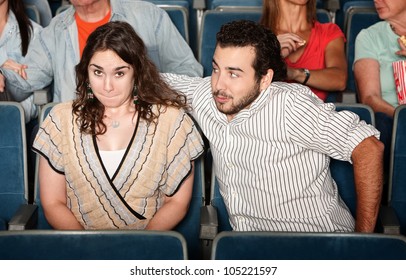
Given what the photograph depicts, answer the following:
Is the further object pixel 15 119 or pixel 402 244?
pixel 15 119

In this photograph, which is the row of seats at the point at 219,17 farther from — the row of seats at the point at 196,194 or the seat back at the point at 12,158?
the seat back at the point at 12,158

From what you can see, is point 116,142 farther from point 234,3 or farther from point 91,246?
point 234,3

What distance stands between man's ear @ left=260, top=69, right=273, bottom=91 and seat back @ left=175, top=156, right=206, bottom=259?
0.30 meters

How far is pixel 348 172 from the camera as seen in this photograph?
76.3 inches

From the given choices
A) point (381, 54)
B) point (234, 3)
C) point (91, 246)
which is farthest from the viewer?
point (234, 3)

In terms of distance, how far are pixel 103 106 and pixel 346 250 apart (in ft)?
2.42

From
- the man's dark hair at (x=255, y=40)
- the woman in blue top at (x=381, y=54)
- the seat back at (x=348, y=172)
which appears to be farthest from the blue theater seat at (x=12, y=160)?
the woman in blue top at (x=381, y=54)

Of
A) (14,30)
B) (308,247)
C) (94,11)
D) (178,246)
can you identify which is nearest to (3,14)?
(14,30)

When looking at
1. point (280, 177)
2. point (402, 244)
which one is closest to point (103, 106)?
point (280, 177)

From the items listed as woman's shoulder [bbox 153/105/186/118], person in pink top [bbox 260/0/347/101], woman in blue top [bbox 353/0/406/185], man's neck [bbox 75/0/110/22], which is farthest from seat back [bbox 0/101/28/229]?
woman in blue top [bbox 353/0/406/185]

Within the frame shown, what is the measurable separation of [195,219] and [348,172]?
1.41 feet

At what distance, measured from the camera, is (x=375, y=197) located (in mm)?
1739
